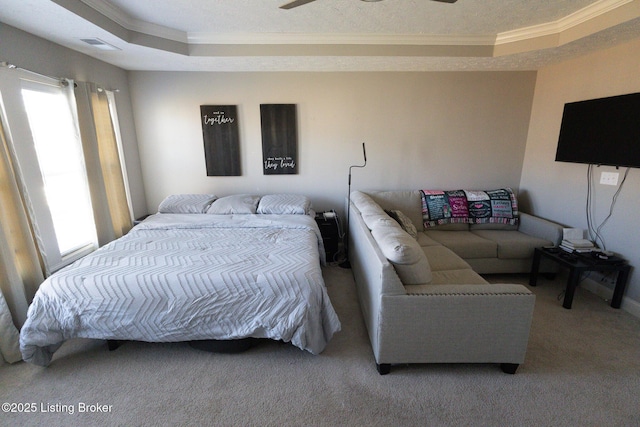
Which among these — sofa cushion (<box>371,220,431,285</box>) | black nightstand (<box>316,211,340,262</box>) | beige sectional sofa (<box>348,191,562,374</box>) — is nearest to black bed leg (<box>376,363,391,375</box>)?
beige sectional sofa (<box>348,191,562,374</box>)

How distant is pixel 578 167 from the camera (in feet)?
9.58

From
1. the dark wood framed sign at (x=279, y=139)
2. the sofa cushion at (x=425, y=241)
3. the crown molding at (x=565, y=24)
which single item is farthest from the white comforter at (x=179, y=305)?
the crown molding at (x=565, y=24)

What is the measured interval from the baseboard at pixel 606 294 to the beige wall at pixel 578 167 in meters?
0.01

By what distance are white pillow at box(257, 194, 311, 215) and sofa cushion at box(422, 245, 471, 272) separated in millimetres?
1406

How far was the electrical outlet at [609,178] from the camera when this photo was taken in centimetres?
255

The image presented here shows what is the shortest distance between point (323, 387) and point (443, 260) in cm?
146

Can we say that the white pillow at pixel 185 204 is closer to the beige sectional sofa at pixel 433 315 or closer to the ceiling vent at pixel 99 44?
the ceiling vent at pixel 99 44

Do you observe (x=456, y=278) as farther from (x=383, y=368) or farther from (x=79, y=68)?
(x=79, y=68)

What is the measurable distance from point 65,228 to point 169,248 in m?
1.13

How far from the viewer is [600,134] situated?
2545 mm

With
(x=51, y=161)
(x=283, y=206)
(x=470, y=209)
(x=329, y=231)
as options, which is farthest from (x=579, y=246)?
(x=51, y=161)

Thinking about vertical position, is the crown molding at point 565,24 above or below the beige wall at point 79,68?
above

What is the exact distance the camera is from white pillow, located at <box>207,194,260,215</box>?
10.7ft

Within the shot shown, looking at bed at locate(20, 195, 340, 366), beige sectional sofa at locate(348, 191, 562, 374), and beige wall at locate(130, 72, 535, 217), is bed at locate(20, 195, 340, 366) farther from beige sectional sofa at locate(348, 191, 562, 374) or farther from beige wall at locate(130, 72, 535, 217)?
beige wall at locate(130, 72, 535, 217)
